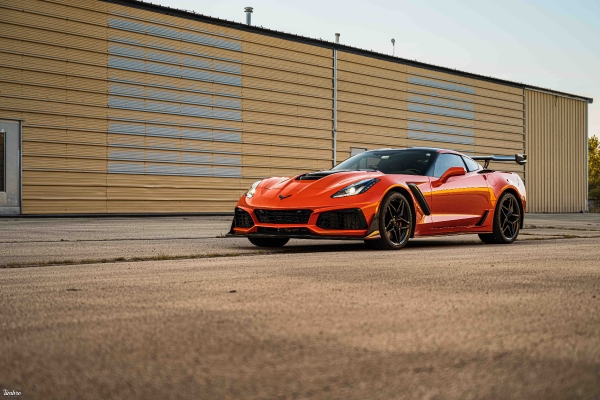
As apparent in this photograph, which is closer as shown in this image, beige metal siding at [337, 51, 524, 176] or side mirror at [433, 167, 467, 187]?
side mirror at [433, 167, 467, 187]

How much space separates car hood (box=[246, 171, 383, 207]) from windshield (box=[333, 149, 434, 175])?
607 mm

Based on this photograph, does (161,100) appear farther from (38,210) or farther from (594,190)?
(594,190)

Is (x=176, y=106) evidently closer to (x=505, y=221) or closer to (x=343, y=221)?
(x=505, y=221)

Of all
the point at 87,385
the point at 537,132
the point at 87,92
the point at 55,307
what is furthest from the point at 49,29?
the point at 537,132

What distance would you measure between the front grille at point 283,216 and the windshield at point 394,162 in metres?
1.39

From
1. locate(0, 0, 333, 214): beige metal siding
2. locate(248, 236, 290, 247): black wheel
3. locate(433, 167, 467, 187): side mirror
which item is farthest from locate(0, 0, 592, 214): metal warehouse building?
locate(433, 167, 467, 187): side mirror

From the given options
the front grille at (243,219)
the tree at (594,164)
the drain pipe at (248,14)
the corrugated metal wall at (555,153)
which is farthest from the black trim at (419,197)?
the tree at (594,164)

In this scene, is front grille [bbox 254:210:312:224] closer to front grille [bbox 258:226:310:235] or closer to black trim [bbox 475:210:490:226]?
front grille [bbox 258:226:310:235]

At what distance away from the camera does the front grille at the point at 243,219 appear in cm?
834

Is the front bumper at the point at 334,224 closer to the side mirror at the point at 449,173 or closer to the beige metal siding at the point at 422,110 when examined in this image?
the side mirror at the point at 449,173

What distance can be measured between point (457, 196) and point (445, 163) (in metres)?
0.44

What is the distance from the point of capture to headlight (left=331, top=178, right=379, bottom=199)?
8047 millimetres

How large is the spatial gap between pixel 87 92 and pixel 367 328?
58.9ft

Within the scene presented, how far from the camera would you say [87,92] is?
65.4ft
